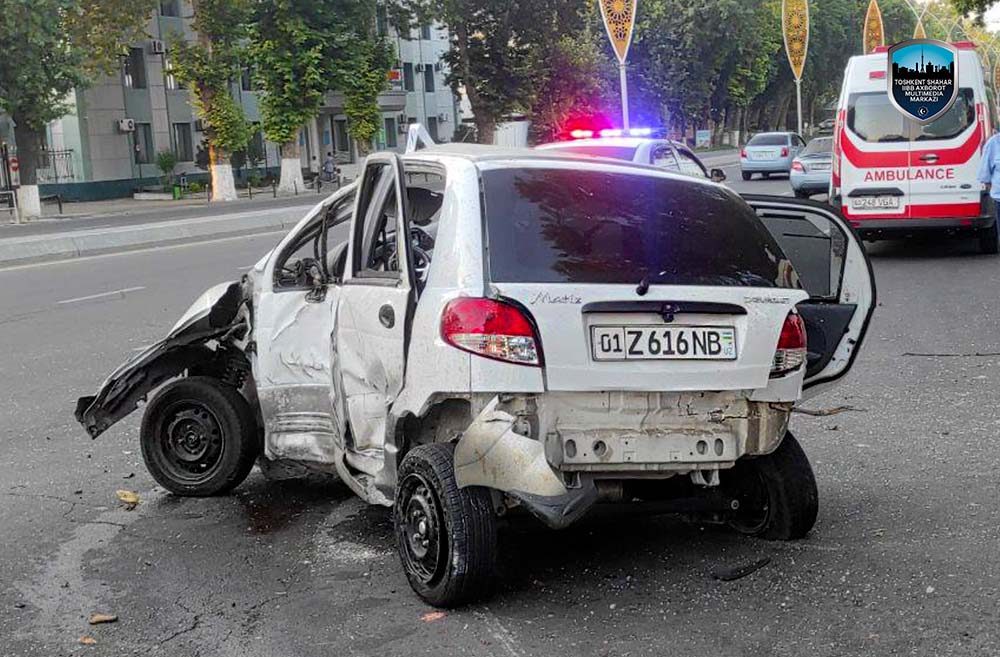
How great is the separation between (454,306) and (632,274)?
2.18 ft

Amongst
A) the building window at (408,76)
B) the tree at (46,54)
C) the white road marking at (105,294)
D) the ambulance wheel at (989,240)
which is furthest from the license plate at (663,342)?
the building window at (408,76)

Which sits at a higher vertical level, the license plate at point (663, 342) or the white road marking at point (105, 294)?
the license plate at point (663, 342)

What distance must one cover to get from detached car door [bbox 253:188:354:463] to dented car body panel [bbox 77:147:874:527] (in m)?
0.01

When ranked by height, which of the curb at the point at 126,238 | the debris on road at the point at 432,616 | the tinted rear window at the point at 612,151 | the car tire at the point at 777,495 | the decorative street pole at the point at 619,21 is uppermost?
the decorative street pole at the point at 619,21

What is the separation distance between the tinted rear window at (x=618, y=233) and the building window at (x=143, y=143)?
48103 millimetres

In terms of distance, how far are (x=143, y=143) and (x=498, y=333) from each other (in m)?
49.3

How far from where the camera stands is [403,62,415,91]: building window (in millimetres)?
71375

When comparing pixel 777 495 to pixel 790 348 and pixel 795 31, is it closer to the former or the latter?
pixel 790 348

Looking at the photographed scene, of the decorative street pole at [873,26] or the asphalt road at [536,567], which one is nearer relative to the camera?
the asphalt road at [536,567]

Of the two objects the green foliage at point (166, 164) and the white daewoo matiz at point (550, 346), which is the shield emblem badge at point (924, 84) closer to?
the white daewoo matiz at point (550, 346)

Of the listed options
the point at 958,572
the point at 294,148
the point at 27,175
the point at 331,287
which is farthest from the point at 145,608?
the point at 294,148

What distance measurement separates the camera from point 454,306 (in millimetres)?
4316

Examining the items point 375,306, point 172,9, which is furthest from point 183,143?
point 375,306

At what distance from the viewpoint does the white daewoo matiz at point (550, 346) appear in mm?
4277
